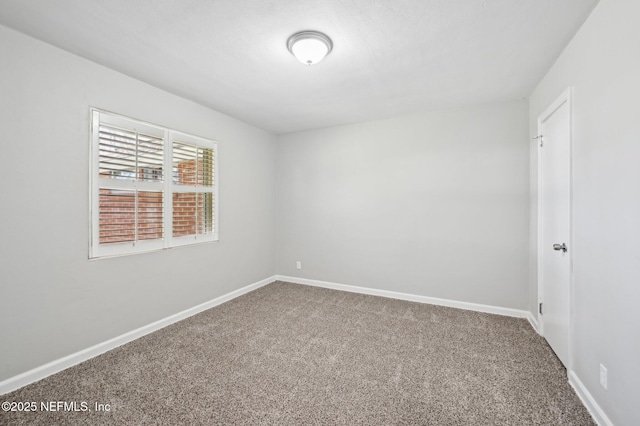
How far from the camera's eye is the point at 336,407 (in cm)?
174

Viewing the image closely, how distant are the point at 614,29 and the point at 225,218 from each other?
394 cm

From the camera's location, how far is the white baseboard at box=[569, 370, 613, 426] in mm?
1553

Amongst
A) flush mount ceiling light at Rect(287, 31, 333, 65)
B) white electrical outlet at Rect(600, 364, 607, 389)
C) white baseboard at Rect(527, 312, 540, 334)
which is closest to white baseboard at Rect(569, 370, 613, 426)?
white electrical outlet at Rect(600, 364, 607, 389)

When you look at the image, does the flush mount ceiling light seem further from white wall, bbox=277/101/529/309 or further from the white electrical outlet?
the white electrical outlet

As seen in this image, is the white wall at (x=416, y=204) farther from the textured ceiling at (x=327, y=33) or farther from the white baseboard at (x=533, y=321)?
the textured ceiling at (x=327, y=33)

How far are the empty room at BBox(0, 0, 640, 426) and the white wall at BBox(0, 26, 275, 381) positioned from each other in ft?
0.05

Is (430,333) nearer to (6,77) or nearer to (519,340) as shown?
(519,340)

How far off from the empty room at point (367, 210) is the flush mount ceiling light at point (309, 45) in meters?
0.01

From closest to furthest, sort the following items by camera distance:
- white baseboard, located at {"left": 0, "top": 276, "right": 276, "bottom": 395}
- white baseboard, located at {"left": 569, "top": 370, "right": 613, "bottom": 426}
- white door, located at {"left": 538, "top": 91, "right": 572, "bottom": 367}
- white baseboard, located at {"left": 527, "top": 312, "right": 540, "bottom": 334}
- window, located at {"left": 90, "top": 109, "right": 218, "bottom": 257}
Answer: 1. white baseboard, located at {"left": 569, "top": 370, "right": 613, "bottom": 426}
2. white baseboard, located at {"left": 0, "top": 276, "right": 276, "bottom": 395}
3. white door, located at {"left": 538, "top": 91, "right": 572, "bottom": 367}
4. window, located at {"left": 90, "top": 109, "right": 218, "bottom": 257}
5. white baseboard, located at {"left": 527, "top": 312, "right": 540, "bottom": 334}

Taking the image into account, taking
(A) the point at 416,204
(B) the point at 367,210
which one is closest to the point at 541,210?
(A) the point at 416,204

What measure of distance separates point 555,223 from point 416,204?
154 centimetres

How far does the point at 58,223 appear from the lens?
2.15 meters

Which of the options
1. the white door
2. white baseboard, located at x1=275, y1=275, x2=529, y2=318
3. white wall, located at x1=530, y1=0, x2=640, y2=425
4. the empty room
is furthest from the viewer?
white baseboard, located at x1=275, y1=275, x2=529, y2=318

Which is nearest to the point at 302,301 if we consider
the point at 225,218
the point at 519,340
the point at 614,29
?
the point at 225,218
